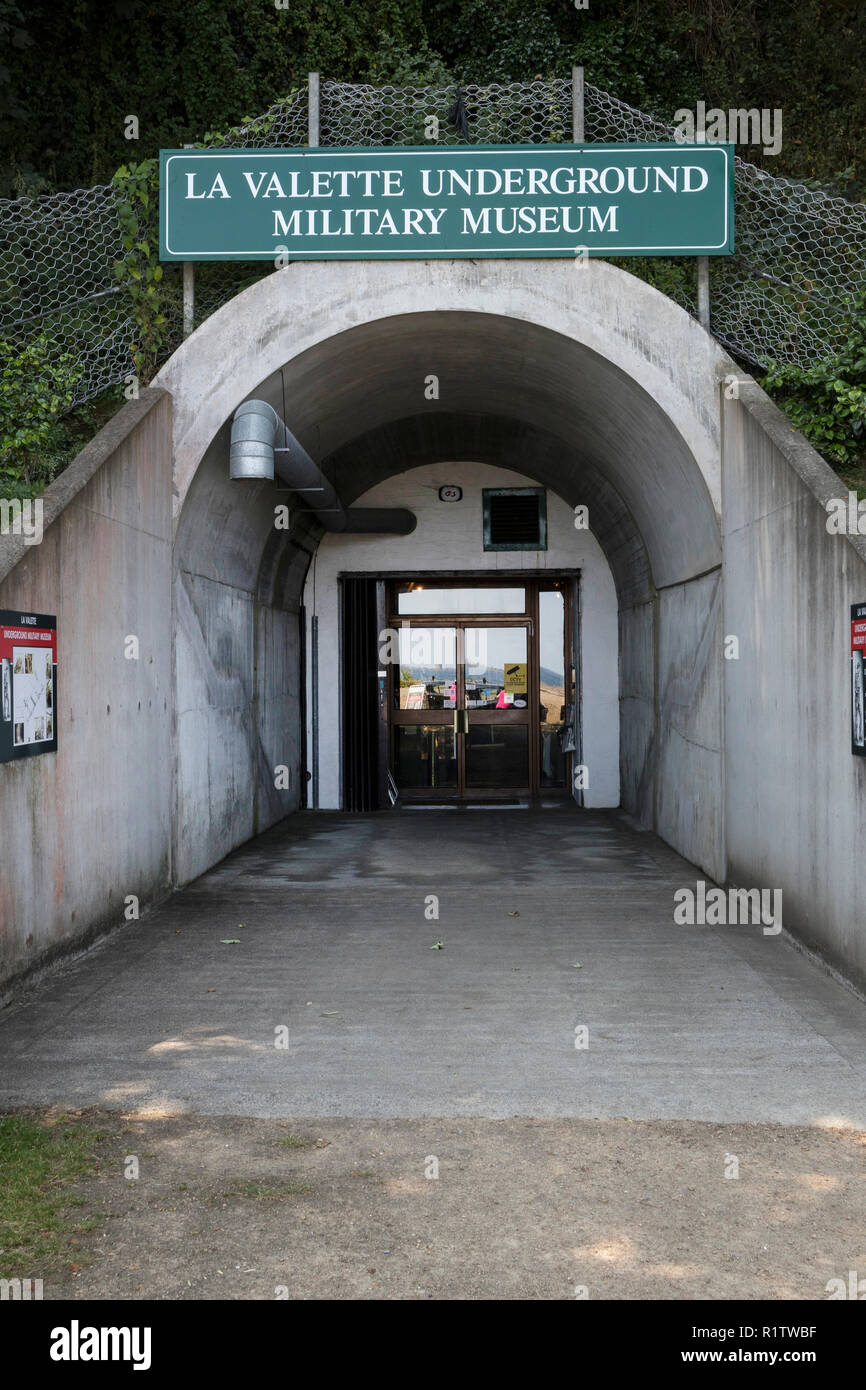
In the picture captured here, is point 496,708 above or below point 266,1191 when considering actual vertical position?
above

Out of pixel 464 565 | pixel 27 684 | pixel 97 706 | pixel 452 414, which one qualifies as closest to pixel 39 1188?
pixel 27 684

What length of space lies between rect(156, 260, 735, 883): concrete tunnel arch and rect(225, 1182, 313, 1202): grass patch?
18.1ft

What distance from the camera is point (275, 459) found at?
10047 millimetres

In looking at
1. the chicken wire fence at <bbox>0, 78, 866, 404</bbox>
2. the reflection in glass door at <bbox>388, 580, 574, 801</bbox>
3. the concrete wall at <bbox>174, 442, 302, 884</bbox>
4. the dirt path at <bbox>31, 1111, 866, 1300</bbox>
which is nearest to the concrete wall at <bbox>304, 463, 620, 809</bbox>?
the reflection in glass door at <bbox>388, 580, 574, 801</bbox>

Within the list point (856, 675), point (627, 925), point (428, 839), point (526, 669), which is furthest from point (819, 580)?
point (526, 669)

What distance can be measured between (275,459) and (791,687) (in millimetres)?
4863

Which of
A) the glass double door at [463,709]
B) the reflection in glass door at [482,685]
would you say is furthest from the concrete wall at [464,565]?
the glass double door at [463,709]

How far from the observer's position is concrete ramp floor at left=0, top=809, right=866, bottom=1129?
16.0 feet

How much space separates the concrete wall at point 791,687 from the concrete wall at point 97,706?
170 inches

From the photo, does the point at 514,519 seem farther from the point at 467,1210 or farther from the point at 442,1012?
the point at 467,1210

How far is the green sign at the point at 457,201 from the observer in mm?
9266

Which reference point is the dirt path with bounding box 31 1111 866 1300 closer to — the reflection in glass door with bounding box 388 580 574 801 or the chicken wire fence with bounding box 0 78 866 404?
the chicken wire fence with bounding box 0 78 866 404

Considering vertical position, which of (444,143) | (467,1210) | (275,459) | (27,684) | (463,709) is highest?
(444,143)

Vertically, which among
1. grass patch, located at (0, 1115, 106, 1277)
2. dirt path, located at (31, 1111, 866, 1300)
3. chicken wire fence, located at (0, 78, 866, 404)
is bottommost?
dirt path, located at (31, 1111, 866, 1300)
